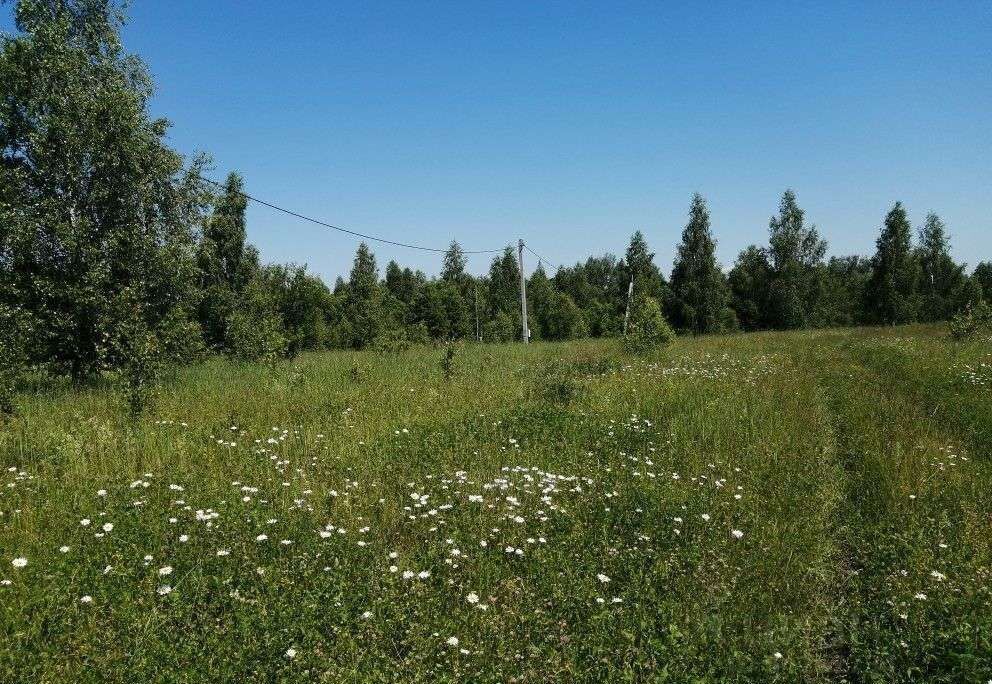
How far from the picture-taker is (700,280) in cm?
4997

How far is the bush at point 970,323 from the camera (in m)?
23.1

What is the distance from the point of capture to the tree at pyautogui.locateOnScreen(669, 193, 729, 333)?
162 feet

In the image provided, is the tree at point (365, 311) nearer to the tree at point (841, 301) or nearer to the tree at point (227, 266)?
the tree at point (227, 266)

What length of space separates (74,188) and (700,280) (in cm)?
4622

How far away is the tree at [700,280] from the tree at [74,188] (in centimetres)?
4349

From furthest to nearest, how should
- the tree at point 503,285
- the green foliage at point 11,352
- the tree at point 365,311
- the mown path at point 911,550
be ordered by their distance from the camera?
the tree at point 503,285
the tree at point 365,311
the green foliage at point 11,352
the mown path at point 911,550

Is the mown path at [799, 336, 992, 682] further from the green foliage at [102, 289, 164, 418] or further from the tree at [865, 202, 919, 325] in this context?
the tree at [865, 202, 919, 325]

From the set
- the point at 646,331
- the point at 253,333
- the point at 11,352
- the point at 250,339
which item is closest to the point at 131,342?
the point at 11,352

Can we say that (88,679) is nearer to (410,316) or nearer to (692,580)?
(692,580)

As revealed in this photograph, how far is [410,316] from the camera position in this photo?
198 feet

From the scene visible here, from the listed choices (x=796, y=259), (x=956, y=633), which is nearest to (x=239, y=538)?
(x=956, y=633)

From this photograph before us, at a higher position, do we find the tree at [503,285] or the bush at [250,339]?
the tree at [503,285]

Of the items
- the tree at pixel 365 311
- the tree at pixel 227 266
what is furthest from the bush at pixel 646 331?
the tree at pixel 365 311

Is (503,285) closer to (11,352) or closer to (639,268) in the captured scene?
(639,268)
